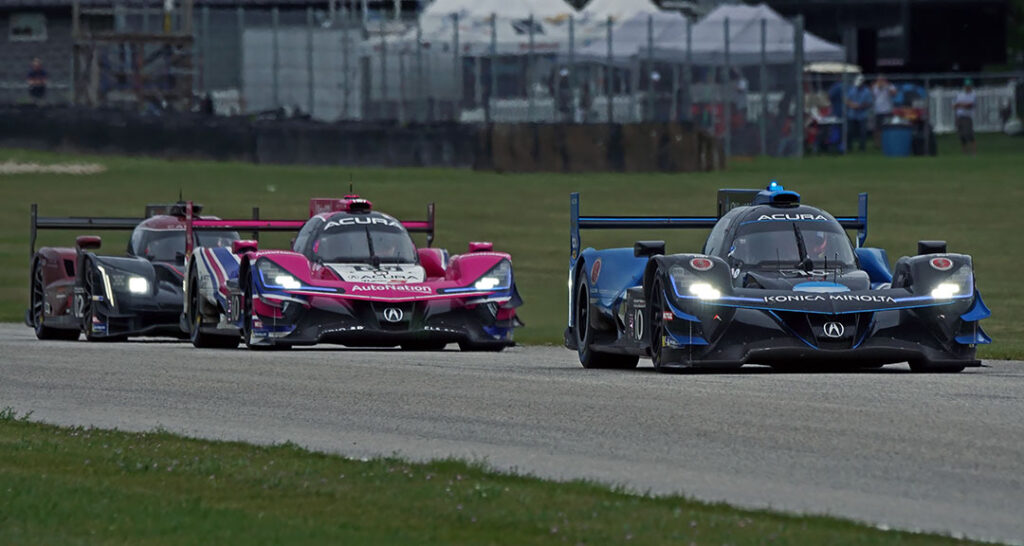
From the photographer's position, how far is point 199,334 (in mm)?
19578

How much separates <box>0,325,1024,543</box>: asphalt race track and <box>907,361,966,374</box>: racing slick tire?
94 millimetres

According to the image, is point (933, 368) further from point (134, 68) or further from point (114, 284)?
point (134, 68)

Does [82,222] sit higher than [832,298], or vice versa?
[82,222]

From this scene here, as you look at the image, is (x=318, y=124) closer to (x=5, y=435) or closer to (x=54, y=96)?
(x=54, y=96)

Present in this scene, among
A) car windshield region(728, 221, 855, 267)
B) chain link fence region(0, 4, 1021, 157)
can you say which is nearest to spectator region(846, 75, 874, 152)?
chain link fence region(0, 4, 1021, 157)

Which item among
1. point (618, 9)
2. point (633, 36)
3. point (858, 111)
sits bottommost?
point (858, 111)

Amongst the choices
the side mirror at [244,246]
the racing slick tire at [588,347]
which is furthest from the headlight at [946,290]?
the side mirror at [244,246]

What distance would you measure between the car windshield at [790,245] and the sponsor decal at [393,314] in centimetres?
391

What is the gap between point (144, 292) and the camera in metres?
21.4

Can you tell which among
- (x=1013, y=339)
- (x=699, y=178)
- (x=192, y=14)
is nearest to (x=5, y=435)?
(x=1013, y=339)

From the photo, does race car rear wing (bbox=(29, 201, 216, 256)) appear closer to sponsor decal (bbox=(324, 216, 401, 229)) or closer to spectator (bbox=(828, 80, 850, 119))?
sponsor decal (bbox=(324, 216, 401, 229))

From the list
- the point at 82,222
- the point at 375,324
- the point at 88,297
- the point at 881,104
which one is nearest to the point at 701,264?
the point at 375,324

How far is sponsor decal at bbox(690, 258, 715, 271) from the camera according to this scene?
13.4 meters

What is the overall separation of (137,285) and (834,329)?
10.1m
